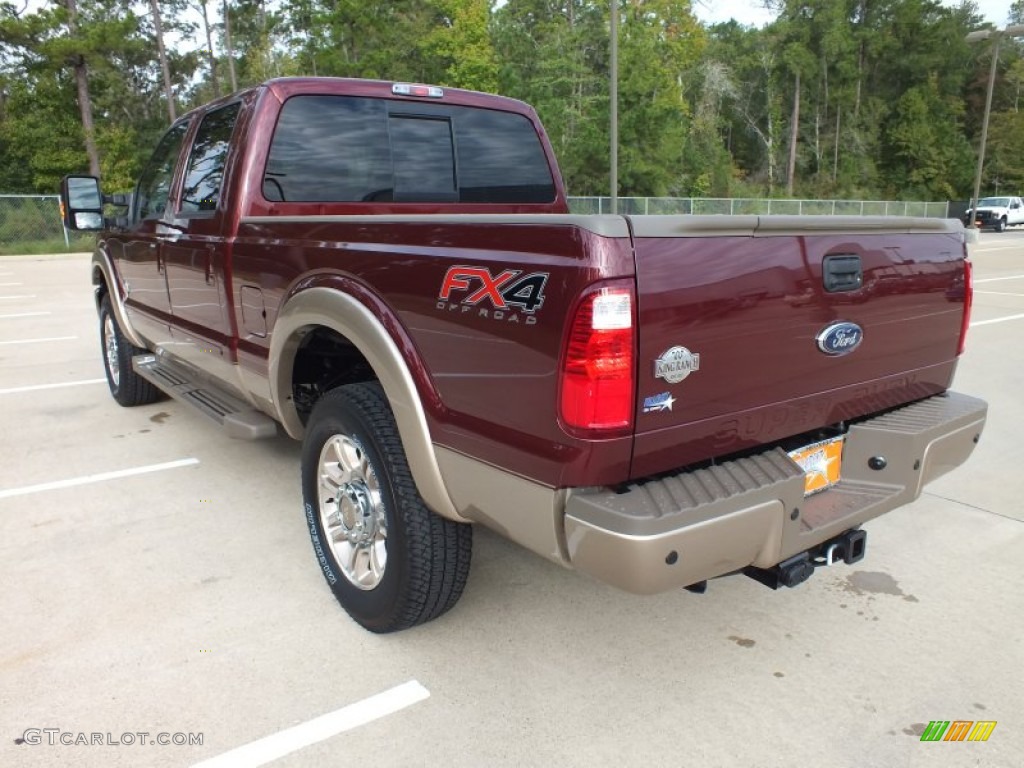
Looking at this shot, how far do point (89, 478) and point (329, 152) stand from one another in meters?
2.44

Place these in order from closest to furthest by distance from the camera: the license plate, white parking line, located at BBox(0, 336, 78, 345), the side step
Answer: the license plate → the side step → white parking line, located at BBox(0, 336, 78, 345)

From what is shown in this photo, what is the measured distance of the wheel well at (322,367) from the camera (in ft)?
10.3

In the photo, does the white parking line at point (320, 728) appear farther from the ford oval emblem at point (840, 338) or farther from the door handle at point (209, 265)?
the door handle at point (209, 265)

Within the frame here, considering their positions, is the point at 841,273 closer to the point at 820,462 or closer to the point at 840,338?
the point at 840,338

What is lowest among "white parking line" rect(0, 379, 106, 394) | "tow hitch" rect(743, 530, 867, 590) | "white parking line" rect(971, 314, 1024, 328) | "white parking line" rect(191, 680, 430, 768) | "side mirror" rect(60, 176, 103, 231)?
"white parking line" rect(971, 314, 1024, 328)

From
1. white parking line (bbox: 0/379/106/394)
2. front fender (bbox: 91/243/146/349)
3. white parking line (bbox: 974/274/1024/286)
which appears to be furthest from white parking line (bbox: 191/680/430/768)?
white parking line (bbox: 974/274/1024/286)

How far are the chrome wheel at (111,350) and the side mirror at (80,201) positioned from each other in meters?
0.95

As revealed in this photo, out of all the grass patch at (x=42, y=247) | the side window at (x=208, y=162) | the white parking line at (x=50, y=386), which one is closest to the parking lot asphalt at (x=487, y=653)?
the side window at (x=208, y=162)

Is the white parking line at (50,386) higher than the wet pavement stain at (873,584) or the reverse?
higher

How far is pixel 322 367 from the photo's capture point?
3.58 m

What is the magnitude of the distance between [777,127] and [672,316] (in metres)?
58.9

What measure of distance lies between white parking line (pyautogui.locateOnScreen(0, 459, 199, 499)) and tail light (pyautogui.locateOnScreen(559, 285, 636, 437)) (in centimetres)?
354

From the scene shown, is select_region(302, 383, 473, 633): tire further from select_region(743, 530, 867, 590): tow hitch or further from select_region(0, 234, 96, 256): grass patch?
select_region(0, 234, 96, 256): grass patch

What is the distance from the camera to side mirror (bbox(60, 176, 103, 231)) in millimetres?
4938
